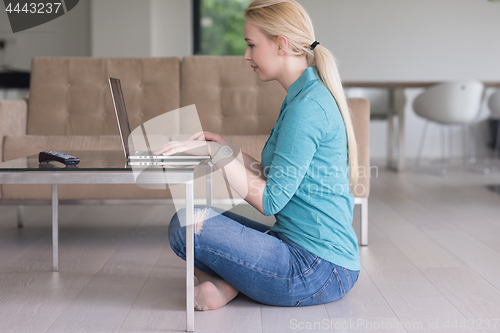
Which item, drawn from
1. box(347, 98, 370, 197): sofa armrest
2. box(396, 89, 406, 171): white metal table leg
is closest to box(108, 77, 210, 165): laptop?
box(347, 98, 370, 197): sofa armrest

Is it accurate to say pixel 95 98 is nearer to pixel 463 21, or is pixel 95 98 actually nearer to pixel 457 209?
pixel 457 209

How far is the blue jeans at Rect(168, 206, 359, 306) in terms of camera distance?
4.11 ft

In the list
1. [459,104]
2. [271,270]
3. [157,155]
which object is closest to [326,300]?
[271,270]

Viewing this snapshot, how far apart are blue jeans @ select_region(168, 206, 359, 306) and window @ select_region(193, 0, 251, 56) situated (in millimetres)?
4528

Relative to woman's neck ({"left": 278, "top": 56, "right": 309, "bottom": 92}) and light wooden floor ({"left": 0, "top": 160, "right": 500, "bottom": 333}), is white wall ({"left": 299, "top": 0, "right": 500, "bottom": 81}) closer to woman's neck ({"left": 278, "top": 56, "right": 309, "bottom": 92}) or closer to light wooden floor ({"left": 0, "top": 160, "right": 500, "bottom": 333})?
light wooden floor ({"left": 0, "top": 160, "right": 500, "bottom": 333})

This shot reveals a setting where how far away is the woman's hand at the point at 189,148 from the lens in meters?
1.22

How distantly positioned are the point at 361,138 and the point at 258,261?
1015 millimetres

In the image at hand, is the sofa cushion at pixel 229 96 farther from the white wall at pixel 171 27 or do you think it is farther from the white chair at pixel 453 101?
the white wall at pixel 171 27

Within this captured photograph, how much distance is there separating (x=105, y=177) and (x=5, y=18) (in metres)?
5.17

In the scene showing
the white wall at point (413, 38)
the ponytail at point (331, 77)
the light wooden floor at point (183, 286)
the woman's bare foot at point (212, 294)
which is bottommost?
the light wooden floor at point (183, 286)

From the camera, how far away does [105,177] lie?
110cm

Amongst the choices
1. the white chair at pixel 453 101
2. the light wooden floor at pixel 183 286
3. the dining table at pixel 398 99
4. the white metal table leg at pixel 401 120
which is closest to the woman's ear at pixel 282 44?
the light wooden floor at pixel 183 286

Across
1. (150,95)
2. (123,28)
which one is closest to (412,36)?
(123,28)

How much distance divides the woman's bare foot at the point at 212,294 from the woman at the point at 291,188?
0.20ft
